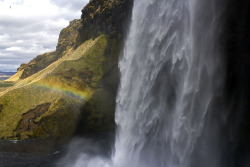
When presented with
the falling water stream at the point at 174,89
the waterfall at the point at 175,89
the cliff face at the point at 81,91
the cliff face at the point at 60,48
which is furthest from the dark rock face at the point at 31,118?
the cliff face at the point at 60,48

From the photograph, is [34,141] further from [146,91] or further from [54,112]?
[146,91]

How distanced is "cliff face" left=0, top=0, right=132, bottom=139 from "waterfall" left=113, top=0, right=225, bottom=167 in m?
15.0

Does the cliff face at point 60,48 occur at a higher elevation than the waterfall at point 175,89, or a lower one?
higher

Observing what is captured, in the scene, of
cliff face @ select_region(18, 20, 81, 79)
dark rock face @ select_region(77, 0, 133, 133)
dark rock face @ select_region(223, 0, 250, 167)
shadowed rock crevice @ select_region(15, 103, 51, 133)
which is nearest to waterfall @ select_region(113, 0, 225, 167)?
dark rock face @ select_region(223, 0, 250, 167)

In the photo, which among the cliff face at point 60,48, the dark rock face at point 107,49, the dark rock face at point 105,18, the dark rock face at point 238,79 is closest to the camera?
the dark rock face at point 238,79

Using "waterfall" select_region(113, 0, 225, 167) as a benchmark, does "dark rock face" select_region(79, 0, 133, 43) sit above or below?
above

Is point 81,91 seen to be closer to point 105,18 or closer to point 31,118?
point 31,118

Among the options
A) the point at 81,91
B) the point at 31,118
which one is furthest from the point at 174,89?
the point at 81,91

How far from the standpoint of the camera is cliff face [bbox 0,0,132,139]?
35.9m

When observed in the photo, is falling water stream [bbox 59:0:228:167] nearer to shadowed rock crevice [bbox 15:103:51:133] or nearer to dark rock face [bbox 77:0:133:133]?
dark rock face [bbox 77:0:133:133]

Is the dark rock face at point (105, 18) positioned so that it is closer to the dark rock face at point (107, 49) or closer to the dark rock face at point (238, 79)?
the dark rock face at point (107, 49)

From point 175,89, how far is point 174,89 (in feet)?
0.58

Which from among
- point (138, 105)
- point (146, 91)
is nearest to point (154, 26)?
point (146, 91)

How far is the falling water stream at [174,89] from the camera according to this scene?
16.0 meters
